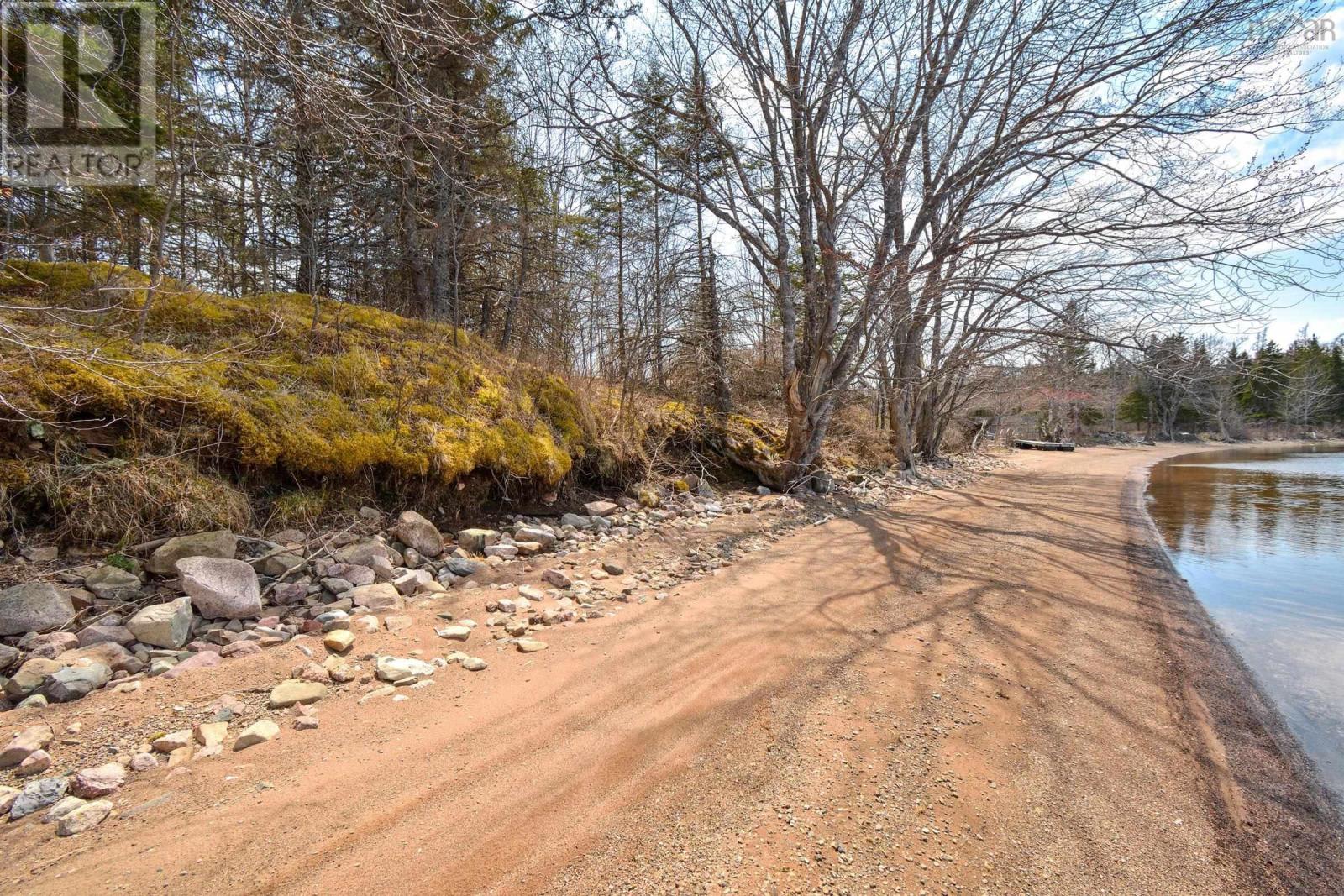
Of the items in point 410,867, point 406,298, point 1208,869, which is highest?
point 406,298

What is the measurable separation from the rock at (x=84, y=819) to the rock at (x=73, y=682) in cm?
87

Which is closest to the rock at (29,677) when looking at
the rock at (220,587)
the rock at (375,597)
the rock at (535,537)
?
the rock at (220,587)

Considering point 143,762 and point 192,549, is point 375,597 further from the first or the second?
point 143,762

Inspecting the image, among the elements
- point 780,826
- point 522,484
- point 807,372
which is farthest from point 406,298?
point 780,826

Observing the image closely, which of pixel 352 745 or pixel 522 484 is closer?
pixel 352 745

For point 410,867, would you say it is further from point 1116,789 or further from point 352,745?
point 1116,789

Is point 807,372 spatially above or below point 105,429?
above

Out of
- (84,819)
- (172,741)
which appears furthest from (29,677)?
(84,819)

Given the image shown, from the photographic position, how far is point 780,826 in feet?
6.27

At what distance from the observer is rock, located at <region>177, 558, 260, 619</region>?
3.10 m

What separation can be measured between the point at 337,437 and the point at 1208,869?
220 inches

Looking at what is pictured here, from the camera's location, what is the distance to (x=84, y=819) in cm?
175

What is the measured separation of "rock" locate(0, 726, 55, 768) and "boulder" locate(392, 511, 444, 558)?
234 centimetres
